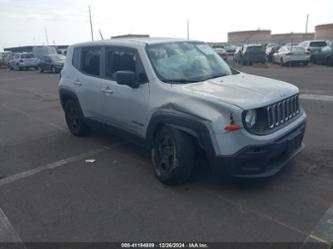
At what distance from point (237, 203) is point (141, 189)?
1.23m

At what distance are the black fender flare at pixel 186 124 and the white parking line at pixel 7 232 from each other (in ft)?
6.38

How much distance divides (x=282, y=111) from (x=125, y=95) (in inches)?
86.5

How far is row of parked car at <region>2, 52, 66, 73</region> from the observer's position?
2497 cm

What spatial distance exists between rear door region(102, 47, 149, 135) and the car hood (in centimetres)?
64

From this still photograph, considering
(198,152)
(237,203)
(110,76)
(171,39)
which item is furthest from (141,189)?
(171,39)

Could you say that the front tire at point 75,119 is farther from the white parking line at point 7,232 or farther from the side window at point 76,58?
the white parking line at point 7,232

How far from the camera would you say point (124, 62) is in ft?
15.8

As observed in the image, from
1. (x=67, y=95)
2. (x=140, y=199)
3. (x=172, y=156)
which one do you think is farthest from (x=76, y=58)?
(x=140, y=199)

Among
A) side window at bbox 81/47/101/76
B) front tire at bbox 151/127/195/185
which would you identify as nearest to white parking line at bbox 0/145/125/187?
side window at bbox 81/47/101/76

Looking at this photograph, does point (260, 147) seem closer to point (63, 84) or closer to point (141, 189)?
point (141, 189)

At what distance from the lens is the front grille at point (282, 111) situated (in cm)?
365

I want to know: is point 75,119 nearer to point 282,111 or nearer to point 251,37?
point 282,111

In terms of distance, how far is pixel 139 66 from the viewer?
445 centimetres

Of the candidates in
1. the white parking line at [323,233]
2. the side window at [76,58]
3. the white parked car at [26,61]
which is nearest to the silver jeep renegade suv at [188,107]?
the side window at [76,58]
